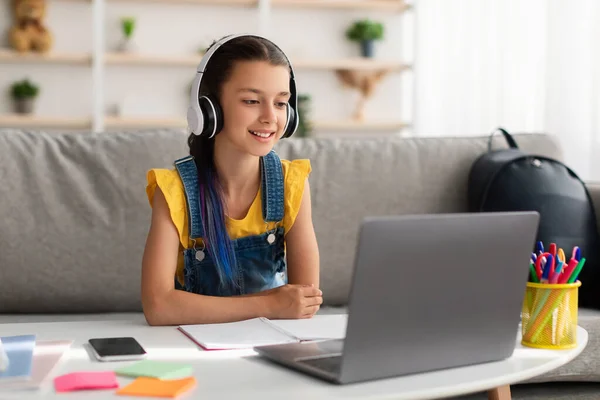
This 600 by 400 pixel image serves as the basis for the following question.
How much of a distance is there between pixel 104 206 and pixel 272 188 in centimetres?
60

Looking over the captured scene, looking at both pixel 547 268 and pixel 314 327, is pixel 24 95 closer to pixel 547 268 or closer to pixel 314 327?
pixel 314 327

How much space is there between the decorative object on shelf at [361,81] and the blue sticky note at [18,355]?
447 centimetres

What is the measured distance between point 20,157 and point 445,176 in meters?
1.13

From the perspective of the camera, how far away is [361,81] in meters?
5.45

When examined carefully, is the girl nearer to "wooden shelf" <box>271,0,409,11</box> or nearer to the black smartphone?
the black smartphone

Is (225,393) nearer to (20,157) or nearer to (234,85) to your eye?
(234,85)

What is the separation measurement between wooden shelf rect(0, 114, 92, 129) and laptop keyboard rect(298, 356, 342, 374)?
416 centimetres

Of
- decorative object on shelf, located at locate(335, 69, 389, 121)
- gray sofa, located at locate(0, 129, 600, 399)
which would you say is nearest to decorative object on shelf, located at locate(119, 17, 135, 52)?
decorative object on shelf, located at locate(335, 69, 389, 121)

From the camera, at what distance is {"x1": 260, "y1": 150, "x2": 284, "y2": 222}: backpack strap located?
64.5 inches

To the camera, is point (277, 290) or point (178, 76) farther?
point (178, 76)

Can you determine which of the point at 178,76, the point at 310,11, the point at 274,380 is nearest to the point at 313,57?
the point at 310,11

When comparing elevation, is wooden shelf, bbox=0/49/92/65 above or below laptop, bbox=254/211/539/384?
above

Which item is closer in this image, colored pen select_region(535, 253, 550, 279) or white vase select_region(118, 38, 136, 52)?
colored pen select_region(535, 253, 550, 279)

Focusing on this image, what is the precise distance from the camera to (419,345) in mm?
898
